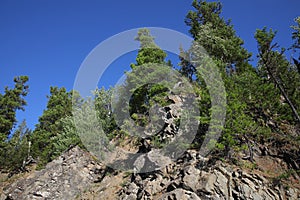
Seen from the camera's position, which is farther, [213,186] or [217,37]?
[217,37]

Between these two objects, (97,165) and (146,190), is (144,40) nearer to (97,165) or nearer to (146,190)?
(97,165)

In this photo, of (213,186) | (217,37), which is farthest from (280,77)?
(213,186)

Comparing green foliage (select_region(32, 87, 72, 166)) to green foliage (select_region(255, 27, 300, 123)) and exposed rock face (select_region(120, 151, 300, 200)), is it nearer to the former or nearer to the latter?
exposed rock face (select_region(120, 151, 300, 200))

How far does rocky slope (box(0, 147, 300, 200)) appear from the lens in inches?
564

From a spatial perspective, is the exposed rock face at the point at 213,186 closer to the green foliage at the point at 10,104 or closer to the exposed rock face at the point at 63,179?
the exposed rock face at the point at 63,179

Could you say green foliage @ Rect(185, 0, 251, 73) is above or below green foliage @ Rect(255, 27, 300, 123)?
above

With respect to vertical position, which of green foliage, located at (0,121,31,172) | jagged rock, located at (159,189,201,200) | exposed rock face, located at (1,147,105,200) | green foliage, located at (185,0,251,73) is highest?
green foliage, located at (185,0,251,73)

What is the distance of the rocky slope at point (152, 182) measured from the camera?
47.0 feet

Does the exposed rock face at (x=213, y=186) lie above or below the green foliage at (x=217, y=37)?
below

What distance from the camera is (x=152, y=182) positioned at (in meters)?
17.3

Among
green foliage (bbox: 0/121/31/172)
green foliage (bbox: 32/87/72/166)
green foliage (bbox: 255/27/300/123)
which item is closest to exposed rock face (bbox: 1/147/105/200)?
green foliage (bbox: 32/87/72/166)

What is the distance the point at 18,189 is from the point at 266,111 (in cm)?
2507

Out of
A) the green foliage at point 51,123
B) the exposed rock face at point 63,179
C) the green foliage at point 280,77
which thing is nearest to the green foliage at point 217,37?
the green foliage at point 280,77

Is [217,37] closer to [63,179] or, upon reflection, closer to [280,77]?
[280,77]
